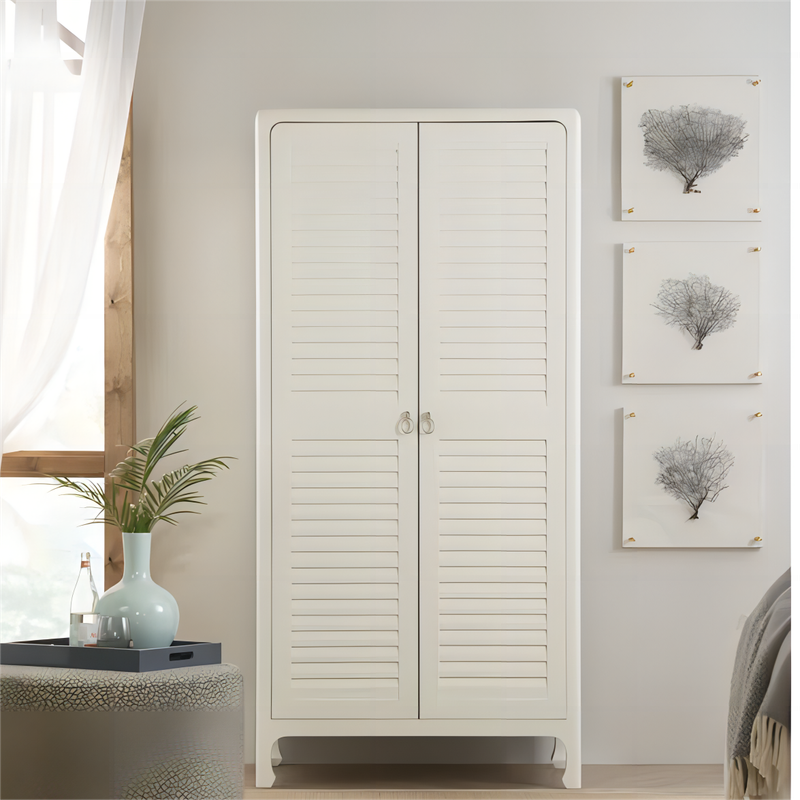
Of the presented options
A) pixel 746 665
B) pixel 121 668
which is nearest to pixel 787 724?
pixel 746 665

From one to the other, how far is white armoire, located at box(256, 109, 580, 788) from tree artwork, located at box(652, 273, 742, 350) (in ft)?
1.56

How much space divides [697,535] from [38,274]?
2.09 m

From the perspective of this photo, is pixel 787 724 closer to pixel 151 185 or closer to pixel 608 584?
pixel 608 584

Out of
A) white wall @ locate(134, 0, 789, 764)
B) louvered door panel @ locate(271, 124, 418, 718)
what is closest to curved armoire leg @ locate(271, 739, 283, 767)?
white wall @ locate(134, 0, 789, 764)

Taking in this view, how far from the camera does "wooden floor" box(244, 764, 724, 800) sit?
7.64 ft

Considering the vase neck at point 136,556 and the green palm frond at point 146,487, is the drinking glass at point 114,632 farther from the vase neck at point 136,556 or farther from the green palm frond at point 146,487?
the green palm frond at point 146,487

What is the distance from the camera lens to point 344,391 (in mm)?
A: 2322

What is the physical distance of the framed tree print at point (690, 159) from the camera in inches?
104

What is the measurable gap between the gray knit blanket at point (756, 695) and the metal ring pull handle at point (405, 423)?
107 cm

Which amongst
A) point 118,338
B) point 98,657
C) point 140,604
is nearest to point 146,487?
point 140,604

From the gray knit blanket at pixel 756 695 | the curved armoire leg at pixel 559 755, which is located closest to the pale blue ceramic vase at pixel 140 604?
the gray knit blanket at pixel 756 695

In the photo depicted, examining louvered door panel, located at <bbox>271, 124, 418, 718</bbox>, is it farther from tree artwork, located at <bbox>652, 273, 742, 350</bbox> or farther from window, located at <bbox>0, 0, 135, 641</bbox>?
tree artwork, located at <bbox>652, 273, 742, 350</bbox>

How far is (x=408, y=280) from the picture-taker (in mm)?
2326

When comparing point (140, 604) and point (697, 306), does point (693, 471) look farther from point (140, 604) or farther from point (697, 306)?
point (140, 604)
